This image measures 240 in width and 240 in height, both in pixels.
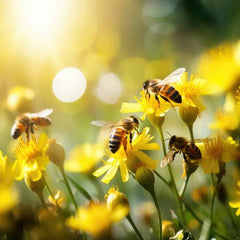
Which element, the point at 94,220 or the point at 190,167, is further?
the point at 190,167

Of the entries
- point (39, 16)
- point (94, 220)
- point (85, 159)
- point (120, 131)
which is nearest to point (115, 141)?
point (120, 131)

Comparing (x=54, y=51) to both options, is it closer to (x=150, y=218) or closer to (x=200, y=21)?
(x=200, y=21)

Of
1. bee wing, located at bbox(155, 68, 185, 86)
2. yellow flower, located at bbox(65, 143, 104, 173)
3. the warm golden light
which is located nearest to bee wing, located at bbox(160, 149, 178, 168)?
Result: bee wing, located at bbox(155, 68, 185, 86)

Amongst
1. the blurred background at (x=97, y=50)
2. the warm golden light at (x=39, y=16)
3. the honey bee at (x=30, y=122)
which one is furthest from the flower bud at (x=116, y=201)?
the warm golden light at (x=39, y=16)

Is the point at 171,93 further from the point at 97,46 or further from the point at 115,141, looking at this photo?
the point at 97,46

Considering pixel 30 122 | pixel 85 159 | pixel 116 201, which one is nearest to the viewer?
pixel 116 201

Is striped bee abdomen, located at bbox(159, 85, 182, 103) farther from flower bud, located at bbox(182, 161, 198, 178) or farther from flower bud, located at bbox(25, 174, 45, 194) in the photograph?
flower bud, located at bbox(25, 174, 45, 194)
